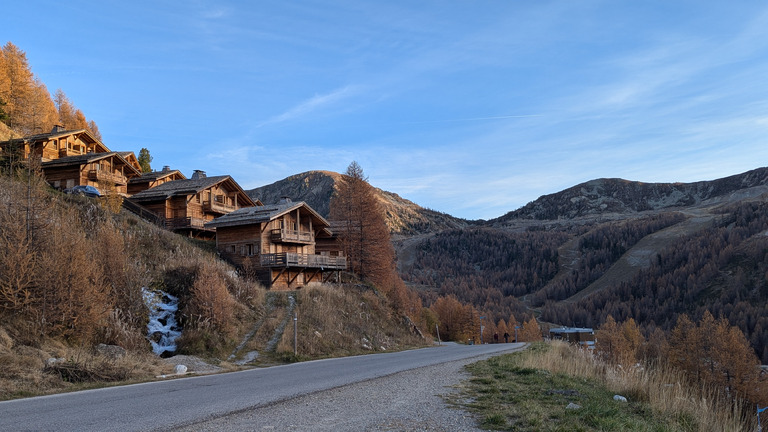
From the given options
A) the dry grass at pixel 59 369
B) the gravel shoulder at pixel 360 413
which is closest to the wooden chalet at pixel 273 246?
the dry grass at pixel 59 369

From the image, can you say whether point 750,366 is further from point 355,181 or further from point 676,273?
→ point 676,273

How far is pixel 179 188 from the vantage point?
53.1m

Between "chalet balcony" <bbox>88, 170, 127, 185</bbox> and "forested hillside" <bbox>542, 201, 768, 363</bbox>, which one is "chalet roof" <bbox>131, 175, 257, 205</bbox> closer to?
"chalet balcony" <bbox>88, 170, 127, 185</bbox>

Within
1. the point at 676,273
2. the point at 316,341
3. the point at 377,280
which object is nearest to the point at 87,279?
the point at 316,341

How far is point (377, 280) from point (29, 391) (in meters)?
38.9

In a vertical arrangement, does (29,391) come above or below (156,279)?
below

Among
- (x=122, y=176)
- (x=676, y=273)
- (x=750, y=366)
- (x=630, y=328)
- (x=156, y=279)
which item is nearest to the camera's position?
(x=156, y=279)

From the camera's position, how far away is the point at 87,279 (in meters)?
18.3

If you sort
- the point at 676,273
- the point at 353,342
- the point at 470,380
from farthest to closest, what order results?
1. the point at 676,273
2. the point at 353,342
3. the point at 470,380

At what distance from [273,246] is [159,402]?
34.4 m

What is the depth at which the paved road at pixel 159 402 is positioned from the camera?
778 centimetres

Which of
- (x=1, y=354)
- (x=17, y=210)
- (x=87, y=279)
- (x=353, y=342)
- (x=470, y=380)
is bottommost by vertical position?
(x=353, y=342)

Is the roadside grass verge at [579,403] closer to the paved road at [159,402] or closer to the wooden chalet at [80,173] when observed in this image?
the paved road at [159,402]

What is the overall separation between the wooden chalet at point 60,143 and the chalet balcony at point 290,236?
2654 cm
